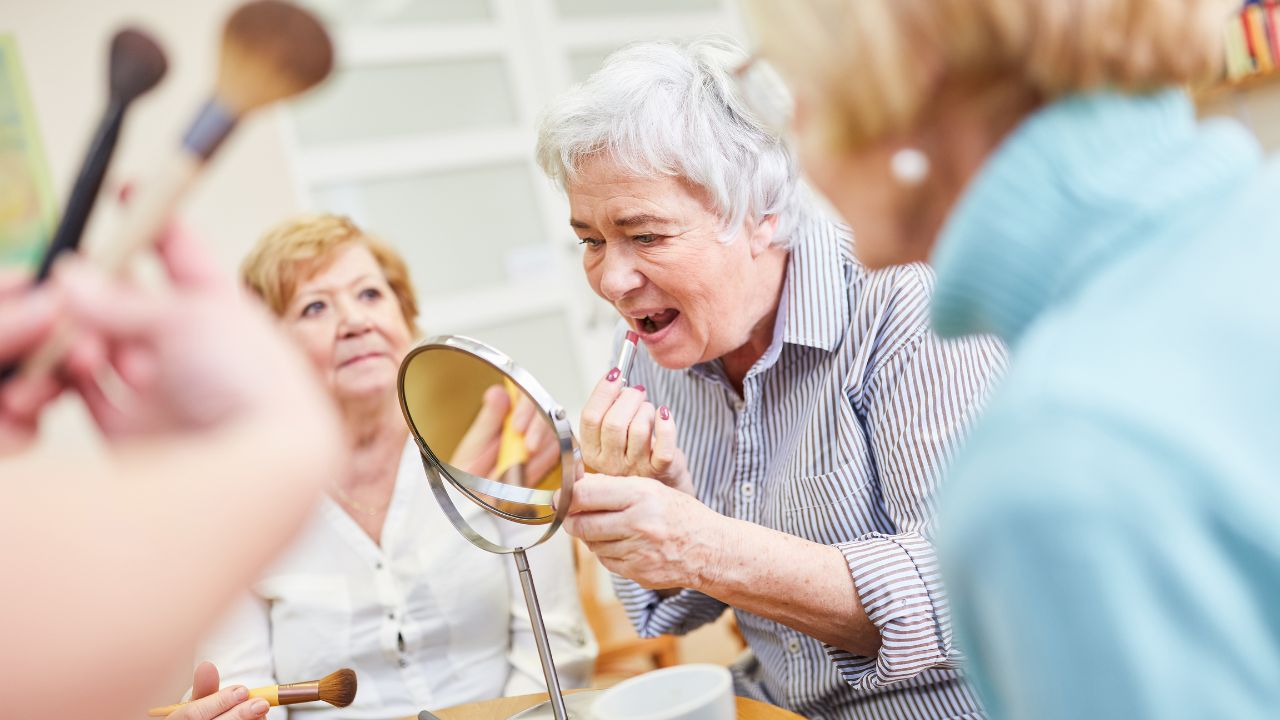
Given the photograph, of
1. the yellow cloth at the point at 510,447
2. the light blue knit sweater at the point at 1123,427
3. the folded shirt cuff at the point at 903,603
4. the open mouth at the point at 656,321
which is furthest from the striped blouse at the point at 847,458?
the light blue knit sweater at the point at 1123,427

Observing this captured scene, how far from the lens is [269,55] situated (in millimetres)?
521

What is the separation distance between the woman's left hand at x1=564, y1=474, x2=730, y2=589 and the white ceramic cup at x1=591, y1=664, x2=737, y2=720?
193mm

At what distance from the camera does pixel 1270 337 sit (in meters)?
0.50

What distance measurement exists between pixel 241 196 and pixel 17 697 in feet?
10.2

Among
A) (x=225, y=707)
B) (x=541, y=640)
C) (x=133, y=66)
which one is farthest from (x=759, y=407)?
(x=133, y=66)

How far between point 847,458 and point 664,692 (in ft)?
1.49

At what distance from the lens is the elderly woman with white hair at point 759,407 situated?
1.17 meters

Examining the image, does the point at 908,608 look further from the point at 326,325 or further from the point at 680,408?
the point at 326,325

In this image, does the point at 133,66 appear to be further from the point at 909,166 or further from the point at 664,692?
the point at 664,692

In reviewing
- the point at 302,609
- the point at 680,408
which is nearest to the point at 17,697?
the point at 680,408

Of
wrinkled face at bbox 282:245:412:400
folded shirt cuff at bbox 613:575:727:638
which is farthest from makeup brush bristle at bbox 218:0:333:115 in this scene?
wrinkled face at bbox 282:245:412:400

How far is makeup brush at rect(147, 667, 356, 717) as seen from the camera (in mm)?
1268

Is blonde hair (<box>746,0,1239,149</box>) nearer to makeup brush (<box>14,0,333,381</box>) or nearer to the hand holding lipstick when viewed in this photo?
makeup brush (<box>14,0,333,381</box>)

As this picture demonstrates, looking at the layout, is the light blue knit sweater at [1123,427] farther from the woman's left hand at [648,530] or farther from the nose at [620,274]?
the nose at [620,274]
